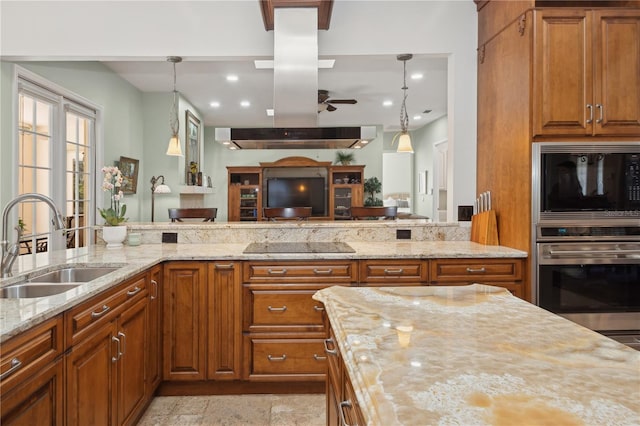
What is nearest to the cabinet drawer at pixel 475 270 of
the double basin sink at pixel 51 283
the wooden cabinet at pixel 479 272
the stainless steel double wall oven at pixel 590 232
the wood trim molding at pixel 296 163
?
the wooden cabinet at pixel 479 272

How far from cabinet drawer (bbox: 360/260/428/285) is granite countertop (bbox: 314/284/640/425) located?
118cm

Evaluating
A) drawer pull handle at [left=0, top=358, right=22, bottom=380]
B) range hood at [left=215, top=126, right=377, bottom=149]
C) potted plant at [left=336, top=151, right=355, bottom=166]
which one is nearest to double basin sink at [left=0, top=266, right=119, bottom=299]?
drawer pull handle at [left=0, top=358, right=22, bottom=380]

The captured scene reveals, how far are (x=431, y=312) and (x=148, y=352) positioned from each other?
5.66 ft

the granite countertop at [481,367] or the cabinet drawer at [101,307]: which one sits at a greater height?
the granite countertop at [481,367]

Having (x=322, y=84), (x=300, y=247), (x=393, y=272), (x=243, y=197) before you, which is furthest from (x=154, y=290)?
(x=243, y=197)

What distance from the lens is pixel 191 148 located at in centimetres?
621

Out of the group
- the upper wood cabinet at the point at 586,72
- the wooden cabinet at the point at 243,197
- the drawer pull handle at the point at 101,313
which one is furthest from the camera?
the wooden cabinet at the point at 243,197

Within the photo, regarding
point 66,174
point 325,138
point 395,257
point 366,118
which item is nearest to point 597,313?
point 395,257

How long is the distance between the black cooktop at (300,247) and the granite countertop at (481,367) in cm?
131

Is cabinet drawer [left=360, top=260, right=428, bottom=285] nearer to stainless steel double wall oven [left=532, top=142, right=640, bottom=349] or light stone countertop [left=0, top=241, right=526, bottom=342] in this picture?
light stone countertop [left=0, top=241, right=526, bottom=342]

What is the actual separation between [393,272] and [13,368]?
1.90 meters

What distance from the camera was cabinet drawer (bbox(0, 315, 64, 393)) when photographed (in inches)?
42.5

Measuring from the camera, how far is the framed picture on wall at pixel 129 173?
4.66 meters

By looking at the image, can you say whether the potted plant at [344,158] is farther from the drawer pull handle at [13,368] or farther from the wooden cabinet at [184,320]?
the drawer pull handle at [13,368]
